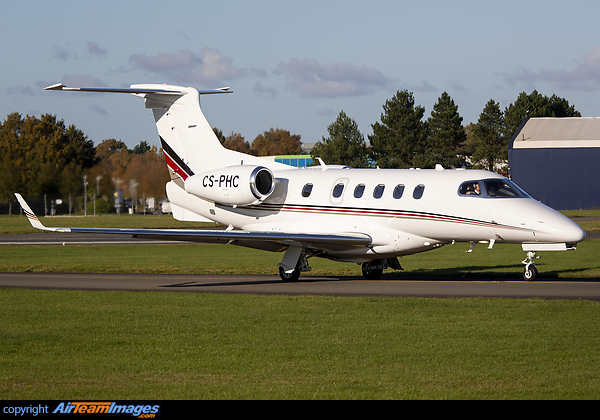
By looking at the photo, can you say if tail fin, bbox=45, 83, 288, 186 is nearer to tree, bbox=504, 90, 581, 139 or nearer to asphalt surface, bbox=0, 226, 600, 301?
asphalt surface, bbox=0, 226, 600, 301

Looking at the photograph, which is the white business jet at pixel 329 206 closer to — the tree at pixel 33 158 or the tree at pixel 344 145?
the tree at pixel 33 158

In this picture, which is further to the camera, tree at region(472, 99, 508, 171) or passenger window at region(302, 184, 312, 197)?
tree at region(472, 99, 508, 171)

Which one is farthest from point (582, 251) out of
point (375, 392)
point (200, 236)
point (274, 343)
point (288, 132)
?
point (288, 132)

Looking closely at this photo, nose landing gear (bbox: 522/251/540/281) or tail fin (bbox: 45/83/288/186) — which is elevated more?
tail fin (bbox: 45/83/288/186)

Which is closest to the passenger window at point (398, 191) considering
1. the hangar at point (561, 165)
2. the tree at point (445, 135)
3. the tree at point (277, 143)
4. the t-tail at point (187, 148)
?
the t-tail at point (187, 148)

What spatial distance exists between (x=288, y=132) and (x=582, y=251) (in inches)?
5787

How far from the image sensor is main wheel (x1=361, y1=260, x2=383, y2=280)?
22938mm

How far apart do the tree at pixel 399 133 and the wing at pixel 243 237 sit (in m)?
74.4

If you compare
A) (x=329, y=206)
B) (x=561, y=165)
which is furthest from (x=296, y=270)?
(x=561, y=165)

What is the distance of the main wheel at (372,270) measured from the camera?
903 inches

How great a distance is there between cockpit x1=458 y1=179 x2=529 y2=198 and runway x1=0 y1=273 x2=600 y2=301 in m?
2.27

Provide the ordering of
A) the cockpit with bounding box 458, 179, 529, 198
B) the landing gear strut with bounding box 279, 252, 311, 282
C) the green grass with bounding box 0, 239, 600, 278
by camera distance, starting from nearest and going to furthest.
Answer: the cockpit with bounding box 458, 179, 529, 198, the landing gear strut with bounding box 279, 252, 311, 282, the green grass with bounding box 0, 239, 600, 278

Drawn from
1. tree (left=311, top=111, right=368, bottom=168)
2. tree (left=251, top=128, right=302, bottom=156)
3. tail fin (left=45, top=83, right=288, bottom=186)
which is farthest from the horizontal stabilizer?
tree (left=251, top=128, right=302, bottom=156)

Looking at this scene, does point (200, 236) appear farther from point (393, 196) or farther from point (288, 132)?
point (288, 132)
